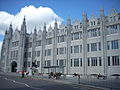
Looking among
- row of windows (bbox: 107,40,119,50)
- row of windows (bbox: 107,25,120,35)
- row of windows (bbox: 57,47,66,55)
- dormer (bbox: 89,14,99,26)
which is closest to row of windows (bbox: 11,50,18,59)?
row of windows (bbox: 57,47,66,55)

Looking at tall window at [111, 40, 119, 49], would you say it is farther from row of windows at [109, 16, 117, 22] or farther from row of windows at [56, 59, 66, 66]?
row of windows at [56, 59, 66, 66]

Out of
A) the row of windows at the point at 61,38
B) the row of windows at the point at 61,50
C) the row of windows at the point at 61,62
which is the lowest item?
the row of windows at the point at 61,62

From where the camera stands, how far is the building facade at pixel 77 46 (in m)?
47.1

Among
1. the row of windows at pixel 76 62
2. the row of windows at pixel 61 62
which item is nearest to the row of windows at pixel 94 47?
the row of windows at pixel 76 62

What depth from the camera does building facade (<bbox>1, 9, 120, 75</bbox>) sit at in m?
47.1

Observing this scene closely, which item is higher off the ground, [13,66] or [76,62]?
[76,62]

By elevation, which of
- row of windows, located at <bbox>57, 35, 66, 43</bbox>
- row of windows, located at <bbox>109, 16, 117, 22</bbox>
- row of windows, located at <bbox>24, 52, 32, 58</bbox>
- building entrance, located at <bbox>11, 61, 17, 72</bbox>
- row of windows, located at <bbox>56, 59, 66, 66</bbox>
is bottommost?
building entrance, located at <bbox>11, 61, 17, 72</bbox>

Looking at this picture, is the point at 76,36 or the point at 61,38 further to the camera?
the point at 61,38

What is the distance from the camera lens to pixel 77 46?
55938 millimetres

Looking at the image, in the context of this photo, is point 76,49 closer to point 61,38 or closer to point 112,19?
point 61,38

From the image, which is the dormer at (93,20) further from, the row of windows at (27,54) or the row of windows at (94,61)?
the row of windows at (27,54)

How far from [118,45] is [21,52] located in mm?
47962

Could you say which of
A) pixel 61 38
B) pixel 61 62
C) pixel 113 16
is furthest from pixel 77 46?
pixel 113 16

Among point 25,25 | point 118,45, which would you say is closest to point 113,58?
point 118,45
